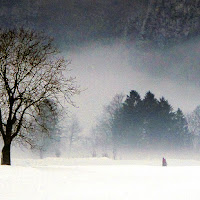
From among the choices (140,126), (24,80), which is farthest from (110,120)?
(24,80)

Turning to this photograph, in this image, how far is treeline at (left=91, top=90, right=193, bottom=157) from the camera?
59938mm

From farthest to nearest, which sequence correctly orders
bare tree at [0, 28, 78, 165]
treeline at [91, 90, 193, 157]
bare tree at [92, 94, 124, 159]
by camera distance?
bare tree at [92, 94, 124, 159]
treeline at [91, 90, 193, 157]
bare tree at [0, 28, 78, 165]

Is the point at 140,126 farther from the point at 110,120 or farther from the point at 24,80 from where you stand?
the point at 24,80

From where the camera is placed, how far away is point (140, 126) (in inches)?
2411

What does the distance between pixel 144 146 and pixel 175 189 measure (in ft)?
174

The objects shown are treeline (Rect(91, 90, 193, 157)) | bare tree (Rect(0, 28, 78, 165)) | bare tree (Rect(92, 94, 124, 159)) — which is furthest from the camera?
bare tree (Rect(92, 94, 124, 159))

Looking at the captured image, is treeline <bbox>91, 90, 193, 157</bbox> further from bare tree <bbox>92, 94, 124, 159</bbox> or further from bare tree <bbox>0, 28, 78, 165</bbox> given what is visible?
bare tree <bbox>0, 28, 78, 165</bbox>

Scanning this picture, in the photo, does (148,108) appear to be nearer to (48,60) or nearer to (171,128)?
(171,128)

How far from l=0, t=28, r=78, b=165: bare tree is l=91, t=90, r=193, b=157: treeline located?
145 ft

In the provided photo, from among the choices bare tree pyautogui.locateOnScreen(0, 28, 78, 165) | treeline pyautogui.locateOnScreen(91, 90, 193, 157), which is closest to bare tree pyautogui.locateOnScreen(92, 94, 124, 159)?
treeline pyautogui.locateOnScreen(91, 90, 193, 157)

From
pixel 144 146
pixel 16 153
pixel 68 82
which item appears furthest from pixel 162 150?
pixel 68 82

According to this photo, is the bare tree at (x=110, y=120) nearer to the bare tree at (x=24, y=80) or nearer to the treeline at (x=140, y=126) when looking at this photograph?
the treeline at (x=140, y=126)

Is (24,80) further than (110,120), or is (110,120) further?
(110,120)

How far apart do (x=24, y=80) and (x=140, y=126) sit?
Answer: 49206 millimetres
